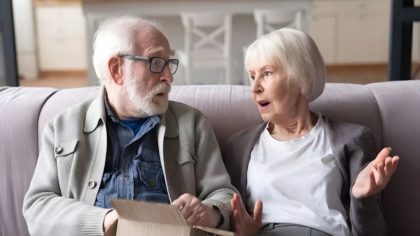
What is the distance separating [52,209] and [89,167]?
15 cm

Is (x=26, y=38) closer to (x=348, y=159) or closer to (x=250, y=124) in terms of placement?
(x=250, y=124)

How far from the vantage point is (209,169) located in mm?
1562

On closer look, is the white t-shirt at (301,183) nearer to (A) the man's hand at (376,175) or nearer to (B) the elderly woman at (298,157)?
(B) the elderly woman at (298,157)

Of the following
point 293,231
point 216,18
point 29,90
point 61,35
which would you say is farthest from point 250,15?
point 293,231

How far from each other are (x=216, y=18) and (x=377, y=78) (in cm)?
250

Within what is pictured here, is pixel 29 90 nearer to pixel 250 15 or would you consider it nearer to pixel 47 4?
pixel 250 15

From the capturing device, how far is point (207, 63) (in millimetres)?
4234

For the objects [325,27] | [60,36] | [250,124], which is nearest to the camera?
[250,124]

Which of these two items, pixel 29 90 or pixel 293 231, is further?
pixel 29 90

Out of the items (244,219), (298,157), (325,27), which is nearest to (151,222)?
(244,219)

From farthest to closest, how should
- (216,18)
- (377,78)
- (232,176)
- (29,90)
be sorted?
(377,78)
(216,18)
(29,90)
(232,176)

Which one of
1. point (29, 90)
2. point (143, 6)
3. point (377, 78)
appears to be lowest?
point (377, 78)

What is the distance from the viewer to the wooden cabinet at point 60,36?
6.61 meters

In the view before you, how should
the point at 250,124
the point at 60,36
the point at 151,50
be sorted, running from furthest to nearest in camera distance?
1. the point at 60,36
2. the point at 250,124
3. the point at 151,50
